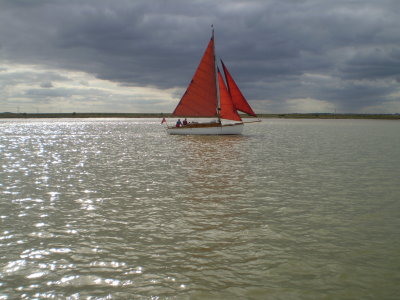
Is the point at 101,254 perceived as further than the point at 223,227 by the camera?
No

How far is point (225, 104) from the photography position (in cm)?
4784

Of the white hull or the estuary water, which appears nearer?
the estuary water

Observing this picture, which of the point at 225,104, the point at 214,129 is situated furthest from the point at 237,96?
the point at 214,129

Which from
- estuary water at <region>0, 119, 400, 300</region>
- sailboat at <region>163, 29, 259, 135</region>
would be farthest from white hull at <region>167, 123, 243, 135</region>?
estuary water at <region>0, 119, 400, 300</region>

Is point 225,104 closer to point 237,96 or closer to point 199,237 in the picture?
point 237,96

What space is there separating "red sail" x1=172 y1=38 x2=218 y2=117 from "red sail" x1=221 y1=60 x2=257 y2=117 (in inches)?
109

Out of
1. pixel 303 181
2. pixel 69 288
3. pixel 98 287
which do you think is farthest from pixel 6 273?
pixel 303 181

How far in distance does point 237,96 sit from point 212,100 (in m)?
3.88

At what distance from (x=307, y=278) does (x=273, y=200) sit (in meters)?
5.85

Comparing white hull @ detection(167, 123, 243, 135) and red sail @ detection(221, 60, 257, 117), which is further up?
red sail @ detection(221, 60, 257, 117)

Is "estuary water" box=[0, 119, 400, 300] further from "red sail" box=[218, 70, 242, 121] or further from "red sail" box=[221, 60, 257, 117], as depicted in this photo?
"red sail" box=[218, 70, 242, 121]

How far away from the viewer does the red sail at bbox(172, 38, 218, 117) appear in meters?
48.2

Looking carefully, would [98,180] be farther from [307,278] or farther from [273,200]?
[307,278]

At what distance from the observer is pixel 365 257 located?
7.18 meters
